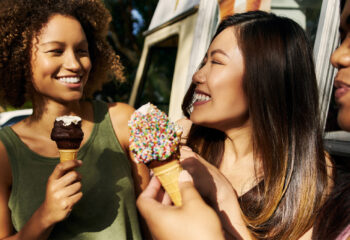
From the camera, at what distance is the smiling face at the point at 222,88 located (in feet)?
6.18

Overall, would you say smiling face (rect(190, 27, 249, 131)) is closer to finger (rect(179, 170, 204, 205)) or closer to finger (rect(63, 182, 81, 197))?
finger (rect(179, 170, 204, 205))

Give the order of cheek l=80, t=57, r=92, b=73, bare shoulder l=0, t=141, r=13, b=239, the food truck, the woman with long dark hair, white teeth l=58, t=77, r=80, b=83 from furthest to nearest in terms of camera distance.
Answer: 1. the food truck
2. cheek l=80, t=57, r=92, b=73
3. white teeth l=58, t=77, r=80, b=83
4. bare shoulder l=0, t=141, r=13, b=239
5. the woman with long dark hair

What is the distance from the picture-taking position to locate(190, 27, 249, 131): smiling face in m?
1.88

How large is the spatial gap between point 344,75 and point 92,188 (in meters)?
1.48

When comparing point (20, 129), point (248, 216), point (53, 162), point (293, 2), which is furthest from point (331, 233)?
point (293, 2)

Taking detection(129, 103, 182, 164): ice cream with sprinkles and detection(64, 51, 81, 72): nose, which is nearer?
detection(129, 103, 182, 164): ice cream with sprinkles

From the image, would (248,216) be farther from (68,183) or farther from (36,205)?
(36,205)

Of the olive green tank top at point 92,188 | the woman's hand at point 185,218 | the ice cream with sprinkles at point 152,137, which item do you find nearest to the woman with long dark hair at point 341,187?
the woman's hand at point 185,218

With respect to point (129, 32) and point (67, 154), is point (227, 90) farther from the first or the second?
point (129, 32)

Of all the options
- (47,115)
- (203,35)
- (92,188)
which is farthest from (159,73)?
(92,188)

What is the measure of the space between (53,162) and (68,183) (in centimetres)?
36

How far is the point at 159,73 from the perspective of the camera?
9984 mm

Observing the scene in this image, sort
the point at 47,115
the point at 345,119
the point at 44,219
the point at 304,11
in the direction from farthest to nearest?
the point at 304,11 → the point at 47,115 → the point at 44,219 → the point at 345,119

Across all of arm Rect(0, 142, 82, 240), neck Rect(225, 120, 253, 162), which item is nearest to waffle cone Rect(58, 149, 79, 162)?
arm Rect(0, 142, 82, 240)
